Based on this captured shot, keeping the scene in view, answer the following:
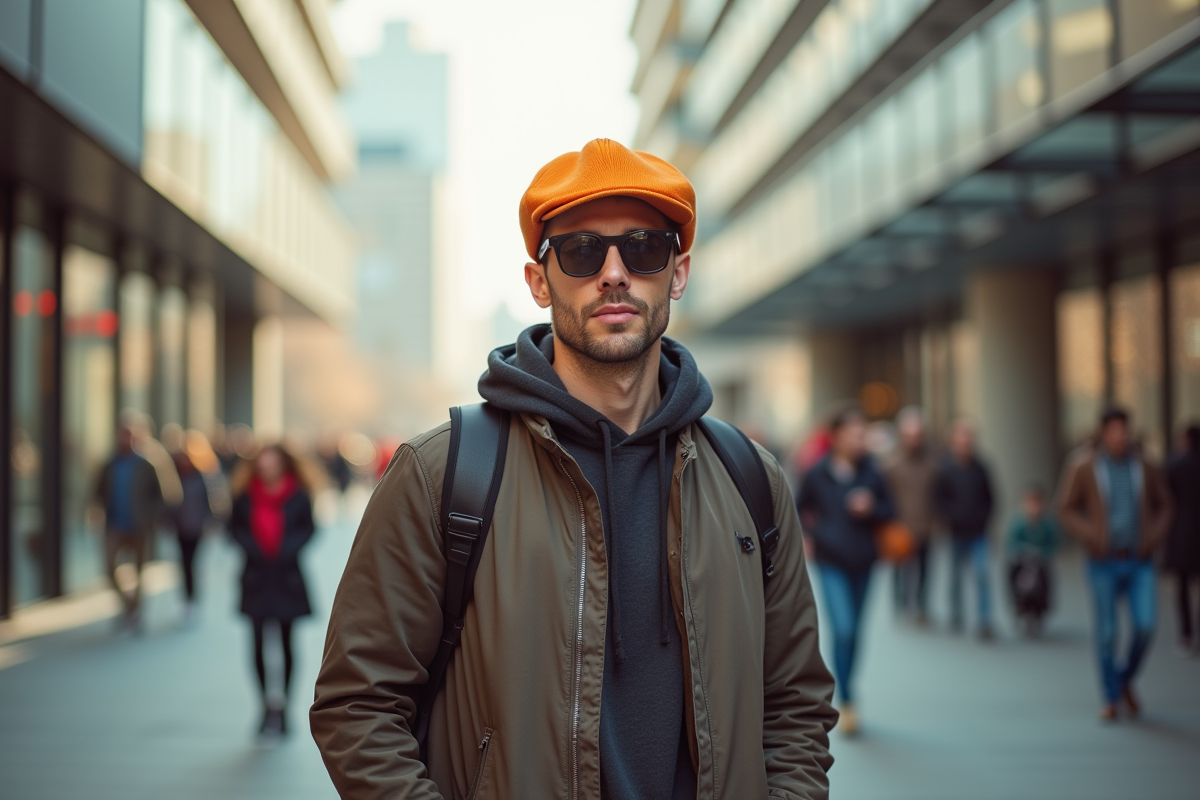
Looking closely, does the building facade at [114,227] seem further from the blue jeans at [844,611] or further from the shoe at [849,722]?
the shoe at [849,722]

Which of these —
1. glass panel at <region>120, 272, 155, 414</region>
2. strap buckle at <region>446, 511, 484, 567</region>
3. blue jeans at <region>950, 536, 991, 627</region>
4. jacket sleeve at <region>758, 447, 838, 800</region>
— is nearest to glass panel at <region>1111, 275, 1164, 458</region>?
blue jeans at <region>950, 536, 991, 627</region>

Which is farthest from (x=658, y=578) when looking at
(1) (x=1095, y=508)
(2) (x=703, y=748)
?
(1) (x=1095, y=508)

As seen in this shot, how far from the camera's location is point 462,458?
7.05 ft

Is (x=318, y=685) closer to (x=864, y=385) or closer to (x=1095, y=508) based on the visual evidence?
(x=1095, y=508)

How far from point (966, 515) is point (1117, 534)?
3.58m

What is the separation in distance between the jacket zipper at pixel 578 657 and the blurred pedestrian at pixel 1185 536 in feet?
31.5

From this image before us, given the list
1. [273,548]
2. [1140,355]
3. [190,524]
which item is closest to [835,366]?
[1140,355]

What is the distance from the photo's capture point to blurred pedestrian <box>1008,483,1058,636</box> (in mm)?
11000

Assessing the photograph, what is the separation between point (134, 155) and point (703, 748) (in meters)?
11.7

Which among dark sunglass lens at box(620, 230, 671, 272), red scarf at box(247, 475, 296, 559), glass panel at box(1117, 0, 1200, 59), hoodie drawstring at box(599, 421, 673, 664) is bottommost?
red scarf at box(247, 475, 296, 559)

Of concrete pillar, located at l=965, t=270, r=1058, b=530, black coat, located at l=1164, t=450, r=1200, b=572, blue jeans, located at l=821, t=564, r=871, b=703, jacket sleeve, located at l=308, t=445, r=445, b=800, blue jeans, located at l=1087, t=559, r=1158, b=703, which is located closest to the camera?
jacket sleeve, located at l=308, t=445, r=445, b=800

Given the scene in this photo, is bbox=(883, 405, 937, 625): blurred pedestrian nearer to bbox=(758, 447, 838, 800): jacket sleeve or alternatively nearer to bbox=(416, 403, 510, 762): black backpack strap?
bbox=(758, 447, 838, 800): jacket sleeve

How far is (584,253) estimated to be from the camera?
225cm

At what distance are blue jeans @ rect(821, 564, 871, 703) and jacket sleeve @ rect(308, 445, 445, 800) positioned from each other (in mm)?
5733
